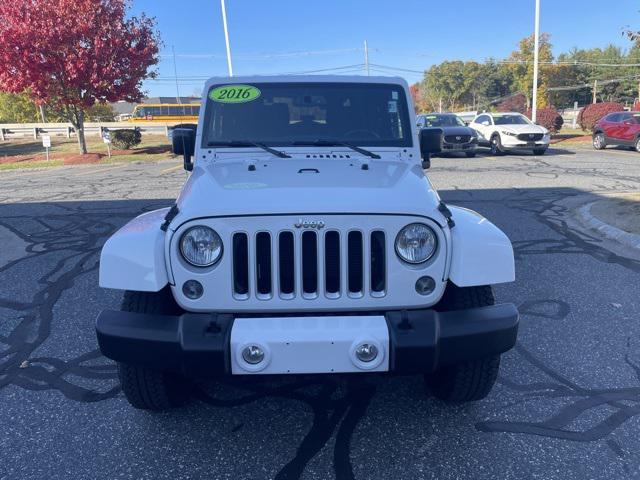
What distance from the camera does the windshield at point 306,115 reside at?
12.3ft

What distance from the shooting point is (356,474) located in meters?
2.48

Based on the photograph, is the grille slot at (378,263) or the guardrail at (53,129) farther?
the guardrail at (53,129)

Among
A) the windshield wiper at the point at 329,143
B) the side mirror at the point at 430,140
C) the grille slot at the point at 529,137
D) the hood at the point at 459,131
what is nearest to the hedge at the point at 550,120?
the grille slot at the point at 529,137

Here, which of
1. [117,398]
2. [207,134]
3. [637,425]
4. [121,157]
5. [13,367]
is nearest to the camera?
[637,425]

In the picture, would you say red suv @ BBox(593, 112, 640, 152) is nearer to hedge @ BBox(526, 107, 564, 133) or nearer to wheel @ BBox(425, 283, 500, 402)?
hedge @ BBox(526, 107, 564, 133)

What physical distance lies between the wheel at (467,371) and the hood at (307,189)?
0.45 metres

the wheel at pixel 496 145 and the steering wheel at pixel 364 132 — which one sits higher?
the steering wheel at pixel 364 132

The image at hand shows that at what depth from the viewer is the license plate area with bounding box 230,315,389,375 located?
227cm

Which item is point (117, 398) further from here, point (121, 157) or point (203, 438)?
point (121, 157)

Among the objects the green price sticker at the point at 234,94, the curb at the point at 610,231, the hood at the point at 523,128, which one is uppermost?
the green price sticker at the point at 234,94

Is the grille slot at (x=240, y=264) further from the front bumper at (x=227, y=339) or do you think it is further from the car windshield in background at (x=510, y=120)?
the car windshield in background at (x=510, y=120)

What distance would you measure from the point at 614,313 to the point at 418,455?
8.46ft

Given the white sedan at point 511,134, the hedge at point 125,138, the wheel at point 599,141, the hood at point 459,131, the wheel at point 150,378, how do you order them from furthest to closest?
the hedge at point 125,138, the wheel at point 599,141, the white sedan at point 511,134, the hood at point 459,131, the wheel at point 150,378

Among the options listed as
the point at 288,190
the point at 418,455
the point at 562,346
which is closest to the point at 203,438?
the point at 418,455
